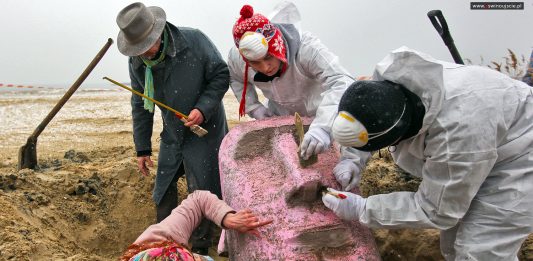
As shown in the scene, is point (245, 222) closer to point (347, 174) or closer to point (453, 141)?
point (347, 174)

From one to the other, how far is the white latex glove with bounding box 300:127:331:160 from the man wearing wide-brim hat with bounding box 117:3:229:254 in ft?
2.73

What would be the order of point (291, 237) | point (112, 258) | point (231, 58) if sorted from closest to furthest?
point (291, 237), point (231, 58), point (112, 258)

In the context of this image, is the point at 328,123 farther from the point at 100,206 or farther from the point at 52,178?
the point at 52,178

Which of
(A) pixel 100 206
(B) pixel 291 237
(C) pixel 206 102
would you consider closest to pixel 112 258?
(A) pixel 100 206

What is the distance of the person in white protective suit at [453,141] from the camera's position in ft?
5.23

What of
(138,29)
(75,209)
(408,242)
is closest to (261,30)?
(138,29)

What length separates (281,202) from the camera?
219cm

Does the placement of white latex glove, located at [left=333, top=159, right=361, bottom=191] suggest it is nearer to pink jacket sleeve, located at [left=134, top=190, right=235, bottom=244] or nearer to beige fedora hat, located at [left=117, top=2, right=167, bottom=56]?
pink jacket sleeve, located at [left=134, top=190, right=235, bottom=244]

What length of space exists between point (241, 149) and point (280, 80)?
478 millimetres

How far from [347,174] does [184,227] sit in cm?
80

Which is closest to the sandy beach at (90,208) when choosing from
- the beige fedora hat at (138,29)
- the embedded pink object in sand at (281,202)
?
the embedded pink object in sand at (281,202)

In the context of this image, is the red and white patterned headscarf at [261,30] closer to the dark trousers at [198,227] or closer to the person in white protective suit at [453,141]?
the person in white protective suit at [453,141]

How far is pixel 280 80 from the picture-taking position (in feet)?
9.23

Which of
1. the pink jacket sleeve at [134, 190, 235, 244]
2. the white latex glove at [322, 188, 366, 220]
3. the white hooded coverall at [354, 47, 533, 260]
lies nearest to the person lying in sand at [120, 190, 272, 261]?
the pink jacket sleeve at [134, 190, 235, 244]
